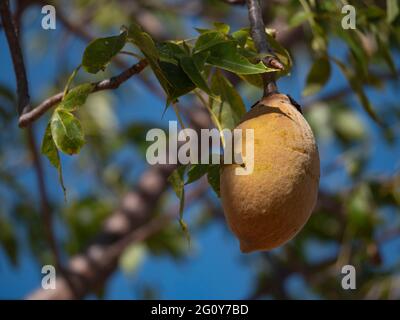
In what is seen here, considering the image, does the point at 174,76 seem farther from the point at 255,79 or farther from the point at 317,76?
the point at 317,76

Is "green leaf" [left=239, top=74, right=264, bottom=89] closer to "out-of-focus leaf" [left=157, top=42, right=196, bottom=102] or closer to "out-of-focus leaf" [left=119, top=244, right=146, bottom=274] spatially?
"out-of-focus leaf" [left=157, top=42, right=196, bottom=102]

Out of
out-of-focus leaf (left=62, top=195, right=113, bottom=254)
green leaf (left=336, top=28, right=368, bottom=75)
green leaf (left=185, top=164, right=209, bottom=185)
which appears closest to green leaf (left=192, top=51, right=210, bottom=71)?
green leaf (left=185, top=164, right=209, bottom=185)

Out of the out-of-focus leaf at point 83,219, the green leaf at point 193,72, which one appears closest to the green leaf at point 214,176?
the green leaf at point 193,72

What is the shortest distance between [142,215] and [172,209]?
95mm

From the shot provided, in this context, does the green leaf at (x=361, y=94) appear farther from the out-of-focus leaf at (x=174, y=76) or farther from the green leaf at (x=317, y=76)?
the out-of-focus leaf at (x=174, y=76)

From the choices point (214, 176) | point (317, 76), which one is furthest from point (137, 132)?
point (214, 176)

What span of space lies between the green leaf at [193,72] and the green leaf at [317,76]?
40cm

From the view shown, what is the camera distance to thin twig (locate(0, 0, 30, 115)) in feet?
3.07

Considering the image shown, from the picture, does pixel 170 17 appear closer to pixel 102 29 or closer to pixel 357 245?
pixel 102 29

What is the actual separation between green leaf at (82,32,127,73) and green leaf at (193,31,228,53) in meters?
0.09

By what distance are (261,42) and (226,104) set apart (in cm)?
15

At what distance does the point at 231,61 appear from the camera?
0.83 metres

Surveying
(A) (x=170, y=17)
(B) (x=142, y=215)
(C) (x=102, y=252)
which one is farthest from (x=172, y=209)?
(A) (x=170, y=17)
